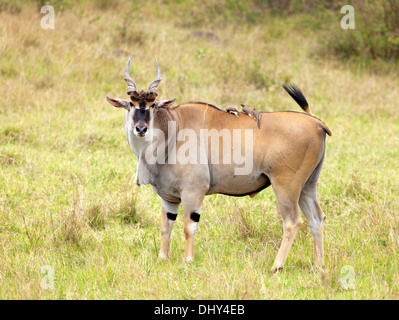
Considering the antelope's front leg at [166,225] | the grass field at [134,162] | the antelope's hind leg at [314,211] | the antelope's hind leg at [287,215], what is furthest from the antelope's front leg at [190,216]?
the antelope's hind leg at [314,211]

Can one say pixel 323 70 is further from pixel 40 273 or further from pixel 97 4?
pixel 40 273

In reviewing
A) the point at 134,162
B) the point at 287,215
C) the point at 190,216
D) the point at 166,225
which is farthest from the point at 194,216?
the point at 134,162

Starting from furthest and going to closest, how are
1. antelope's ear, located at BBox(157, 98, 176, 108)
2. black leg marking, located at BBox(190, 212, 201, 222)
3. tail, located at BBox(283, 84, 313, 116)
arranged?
tail, located at BBox(283, 84, 313, 116) → black leg marking, located at BBox(190, 212, 201, 222) → antelope's ear, located at BBox(157, 98, 176, 108)

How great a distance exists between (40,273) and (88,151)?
3571 millimetres

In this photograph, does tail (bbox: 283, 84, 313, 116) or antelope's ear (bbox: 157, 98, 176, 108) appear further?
tail (bbox: 283, 84, 313, 116)

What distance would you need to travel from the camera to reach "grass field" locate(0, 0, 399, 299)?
4.84m

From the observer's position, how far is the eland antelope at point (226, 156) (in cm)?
513

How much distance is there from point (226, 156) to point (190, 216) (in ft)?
1.88

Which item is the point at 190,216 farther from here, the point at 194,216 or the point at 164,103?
the point at 164,103

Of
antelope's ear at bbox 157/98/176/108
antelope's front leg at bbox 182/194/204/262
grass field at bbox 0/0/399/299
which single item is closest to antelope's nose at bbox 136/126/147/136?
antelope's ear at bbox 157/98/176/108

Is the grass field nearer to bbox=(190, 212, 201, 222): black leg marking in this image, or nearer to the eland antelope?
bbox=(190, 212, 201, 222): black leg marking

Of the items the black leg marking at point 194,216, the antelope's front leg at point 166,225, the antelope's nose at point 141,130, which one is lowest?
the antelope's front leg at point 166,225

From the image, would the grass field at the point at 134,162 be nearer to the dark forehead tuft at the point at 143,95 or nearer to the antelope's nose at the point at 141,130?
the antelope's nose at the point at 141,130

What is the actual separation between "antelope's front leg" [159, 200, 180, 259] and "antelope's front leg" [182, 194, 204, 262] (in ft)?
0.76
